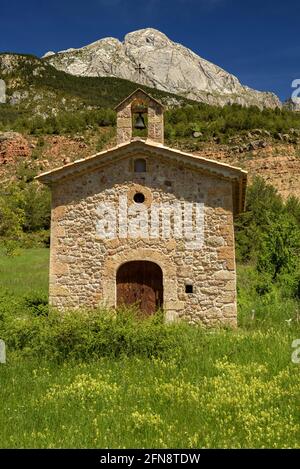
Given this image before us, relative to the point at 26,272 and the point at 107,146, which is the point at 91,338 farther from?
the point at 107,146

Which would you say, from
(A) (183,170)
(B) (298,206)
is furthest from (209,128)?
(A) (183,170)

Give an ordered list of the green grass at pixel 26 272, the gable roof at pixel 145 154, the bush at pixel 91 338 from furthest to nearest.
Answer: the green grass at pixel 26 272, the gable roof at pixel 145 154, the bush at pixel 91 338

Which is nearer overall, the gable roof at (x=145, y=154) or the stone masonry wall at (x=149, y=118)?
the gable roof at (x=145, y=154)

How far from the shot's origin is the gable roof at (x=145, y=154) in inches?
530

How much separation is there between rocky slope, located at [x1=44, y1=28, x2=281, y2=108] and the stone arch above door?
377ft

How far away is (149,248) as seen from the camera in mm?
13781

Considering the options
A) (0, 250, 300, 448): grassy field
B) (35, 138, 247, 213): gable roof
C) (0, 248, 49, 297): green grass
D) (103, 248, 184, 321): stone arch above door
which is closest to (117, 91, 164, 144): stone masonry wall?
(35, 138, 247, 213): gable roof

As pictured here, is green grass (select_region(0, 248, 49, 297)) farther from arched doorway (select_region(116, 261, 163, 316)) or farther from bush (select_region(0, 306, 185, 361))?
bush (select_region(0, 306, 185, 361))

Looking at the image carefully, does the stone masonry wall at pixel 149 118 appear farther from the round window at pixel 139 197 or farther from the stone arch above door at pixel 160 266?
the stone arch above door at pixel 160 266

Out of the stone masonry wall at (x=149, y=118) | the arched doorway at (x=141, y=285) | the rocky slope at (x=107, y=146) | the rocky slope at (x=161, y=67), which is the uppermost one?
the rocky slope at (x=161, y=67)

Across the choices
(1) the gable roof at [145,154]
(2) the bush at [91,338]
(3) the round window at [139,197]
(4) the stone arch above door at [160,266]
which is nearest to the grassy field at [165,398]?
(2) the bush at [91,338]

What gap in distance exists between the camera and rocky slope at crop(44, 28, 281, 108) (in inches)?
5064

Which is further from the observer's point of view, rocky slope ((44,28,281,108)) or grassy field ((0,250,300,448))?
rocky slope ((44,28,281,108))

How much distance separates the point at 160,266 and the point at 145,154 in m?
3.25
